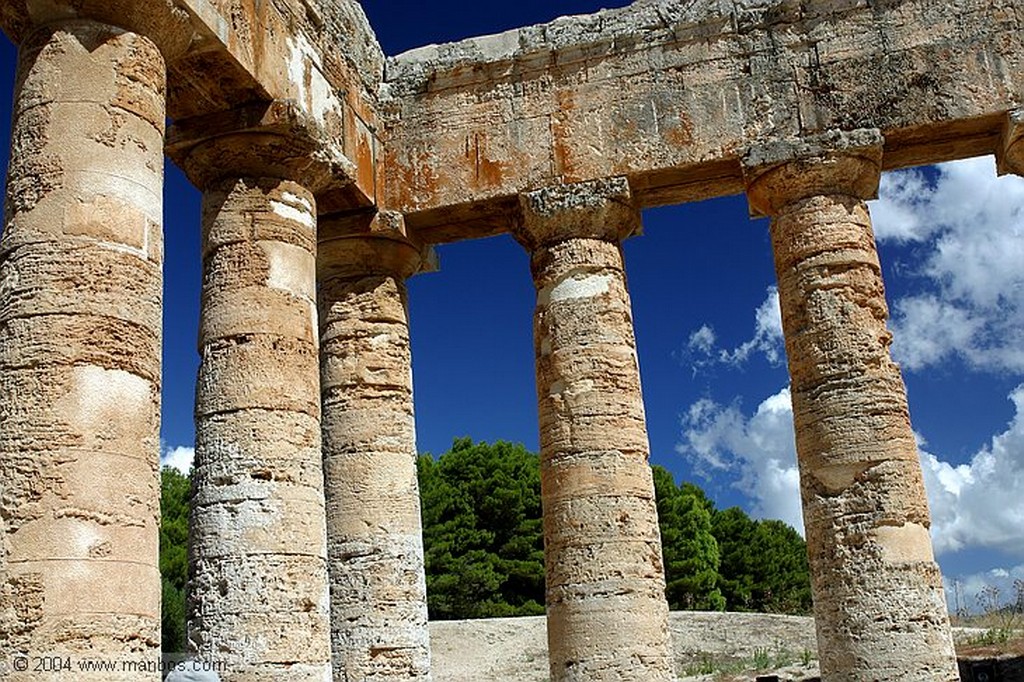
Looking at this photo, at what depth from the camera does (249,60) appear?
1291cm

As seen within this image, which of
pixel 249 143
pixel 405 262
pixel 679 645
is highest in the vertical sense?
pixel 249 143

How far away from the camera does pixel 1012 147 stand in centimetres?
1489

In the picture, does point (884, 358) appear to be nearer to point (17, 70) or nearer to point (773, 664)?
point (17, 70)

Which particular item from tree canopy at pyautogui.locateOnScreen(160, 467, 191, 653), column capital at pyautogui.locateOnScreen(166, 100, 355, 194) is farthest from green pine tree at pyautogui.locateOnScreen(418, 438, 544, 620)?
column capital at pyautogui.locateOnScreen(166, 100, 355, 194)

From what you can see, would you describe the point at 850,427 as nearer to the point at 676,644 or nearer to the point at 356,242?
the point at 356,242

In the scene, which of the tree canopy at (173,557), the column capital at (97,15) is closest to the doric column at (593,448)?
the column capital at (97,15)

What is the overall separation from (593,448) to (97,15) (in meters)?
7.84

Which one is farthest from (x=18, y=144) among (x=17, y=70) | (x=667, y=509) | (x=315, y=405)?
(x=667, y=509)

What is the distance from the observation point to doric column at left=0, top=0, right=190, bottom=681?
883 cm

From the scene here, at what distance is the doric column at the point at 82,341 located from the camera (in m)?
8.83

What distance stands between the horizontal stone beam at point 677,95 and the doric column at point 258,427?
122 inches

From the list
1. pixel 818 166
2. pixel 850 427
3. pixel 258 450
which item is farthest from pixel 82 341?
pixel 818 166

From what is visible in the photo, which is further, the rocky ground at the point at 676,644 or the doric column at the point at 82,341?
the rocky ground at the point at 676,644

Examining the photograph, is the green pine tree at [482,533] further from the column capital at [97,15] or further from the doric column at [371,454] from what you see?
the column capital at [97,15]
